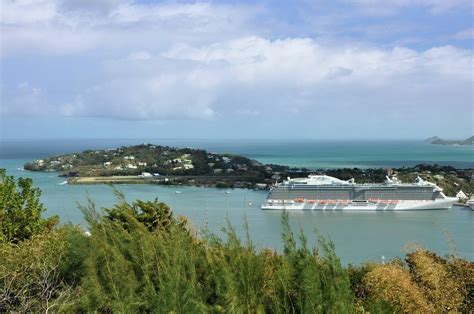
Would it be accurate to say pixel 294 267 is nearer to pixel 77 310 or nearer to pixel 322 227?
pixel 77 310

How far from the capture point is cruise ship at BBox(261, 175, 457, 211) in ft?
72.3

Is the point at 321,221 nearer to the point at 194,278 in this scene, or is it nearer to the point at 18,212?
the point at 18,212

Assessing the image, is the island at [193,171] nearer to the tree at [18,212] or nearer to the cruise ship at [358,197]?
the cruise ship at [358,197]

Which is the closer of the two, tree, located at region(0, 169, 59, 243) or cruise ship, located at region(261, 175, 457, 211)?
tree, located at region(0, 169, 59, 243)

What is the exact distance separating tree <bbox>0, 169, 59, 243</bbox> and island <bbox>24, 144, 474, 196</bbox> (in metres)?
19.9

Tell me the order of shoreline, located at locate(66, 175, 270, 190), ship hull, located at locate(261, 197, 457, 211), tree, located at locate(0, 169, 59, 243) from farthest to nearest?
shoreline, located at locate(66, 175, 270, 190)
ship hull, located at locate(261, 197, 457, 211)
tree, located at locate(0, 169, 59, 243)

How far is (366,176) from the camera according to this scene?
29234mm

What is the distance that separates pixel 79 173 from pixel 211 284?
3522 centimetres

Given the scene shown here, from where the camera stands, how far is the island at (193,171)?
29578 millimetres

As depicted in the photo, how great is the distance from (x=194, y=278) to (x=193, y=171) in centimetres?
3401

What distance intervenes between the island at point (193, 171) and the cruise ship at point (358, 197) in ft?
15.6

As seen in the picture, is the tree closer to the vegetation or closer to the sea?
the vegetation

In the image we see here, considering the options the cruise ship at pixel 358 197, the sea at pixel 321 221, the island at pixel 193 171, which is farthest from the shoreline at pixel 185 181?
the cruise ship at pixel 358 197

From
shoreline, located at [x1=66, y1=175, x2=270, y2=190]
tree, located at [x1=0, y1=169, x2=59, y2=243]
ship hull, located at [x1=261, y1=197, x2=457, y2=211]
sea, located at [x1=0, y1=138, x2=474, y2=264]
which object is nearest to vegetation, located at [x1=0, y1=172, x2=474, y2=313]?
tree, located at [x1=0, y1=169, x2=59, y2=243]
